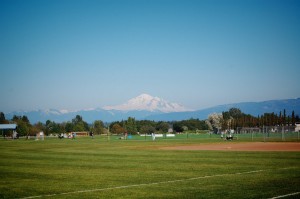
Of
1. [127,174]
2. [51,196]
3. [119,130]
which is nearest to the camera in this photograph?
[51,196]

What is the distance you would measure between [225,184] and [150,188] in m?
2.98

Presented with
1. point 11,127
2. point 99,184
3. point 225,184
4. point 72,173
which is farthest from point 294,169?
point 11,127

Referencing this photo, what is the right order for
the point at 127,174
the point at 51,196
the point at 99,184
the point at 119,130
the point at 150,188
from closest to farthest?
the point at 51,196 < the point at 150,188 < the point at 99,184 < the point at 127,174 < the point at 119,130

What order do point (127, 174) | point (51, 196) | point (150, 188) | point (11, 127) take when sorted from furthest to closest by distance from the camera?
point (11, 127), point (127, 174), point (150, 188), point (51, 196)

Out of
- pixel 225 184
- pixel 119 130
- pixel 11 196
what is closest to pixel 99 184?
pixel 11 196

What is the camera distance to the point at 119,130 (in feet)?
557

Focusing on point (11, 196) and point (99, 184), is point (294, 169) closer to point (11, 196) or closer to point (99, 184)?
point (99, 184)

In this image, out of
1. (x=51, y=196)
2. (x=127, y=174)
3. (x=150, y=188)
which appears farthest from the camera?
(x=127, y=174)

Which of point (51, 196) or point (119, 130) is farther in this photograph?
point (119, 130)

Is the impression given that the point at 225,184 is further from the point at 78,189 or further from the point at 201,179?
the point at 78,189

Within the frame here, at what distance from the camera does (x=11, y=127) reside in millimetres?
134250

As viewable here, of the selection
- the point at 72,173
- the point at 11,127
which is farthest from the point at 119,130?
the point at 72,173

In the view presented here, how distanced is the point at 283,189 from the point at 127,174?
27.0 ft

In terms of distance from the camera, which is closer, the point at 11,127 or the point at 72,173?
the point at 72,173
